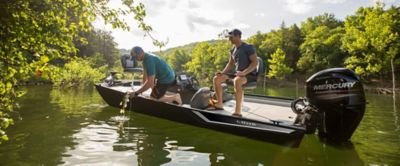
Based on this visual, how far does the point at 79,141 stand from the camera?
569 cm

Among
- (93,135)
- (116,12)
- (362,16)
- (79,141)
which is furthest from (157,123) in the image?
(362,16)

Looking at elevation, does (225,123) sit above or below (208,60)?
below

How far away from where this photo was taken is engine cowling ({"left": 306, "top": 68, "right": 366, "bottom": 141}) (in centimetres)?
477

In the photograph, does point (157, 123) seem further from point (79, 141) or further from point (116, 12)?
point (116, 12)

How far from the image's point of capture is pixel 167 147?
5.36 m

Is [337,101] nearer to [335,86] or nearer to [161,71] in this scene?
[335,86]

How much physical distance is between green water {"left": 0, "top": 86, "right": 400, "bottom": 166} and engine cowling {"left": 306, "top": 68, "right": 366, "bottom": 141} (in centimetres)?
36

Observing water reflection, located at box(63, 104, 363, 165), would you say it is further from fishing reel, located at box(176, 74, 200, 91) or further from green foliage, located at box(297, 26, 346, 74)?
green foliage, located at box(297, 26, 346, 74)

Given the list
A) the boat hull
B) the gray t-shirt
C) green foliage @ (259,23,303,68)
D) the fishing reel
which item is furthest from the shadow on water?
green foliage @ (259,23,303,68)

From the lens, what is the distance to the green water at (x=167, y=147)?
4.56 meters

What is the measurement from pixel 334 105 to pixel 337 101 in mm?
81

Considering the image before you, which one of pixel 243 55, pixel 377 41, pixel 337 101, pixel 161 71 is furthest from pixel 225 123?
pixel 377 41

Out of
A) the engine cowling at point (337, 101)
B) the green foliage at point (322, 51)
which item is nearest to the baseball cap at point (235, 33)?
the engine cowling at point (337, 101)

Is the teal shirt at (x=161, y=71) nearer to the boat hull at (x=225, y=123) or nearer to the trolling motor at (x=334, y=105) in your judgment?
the boat hull at (x=225, y=123)
